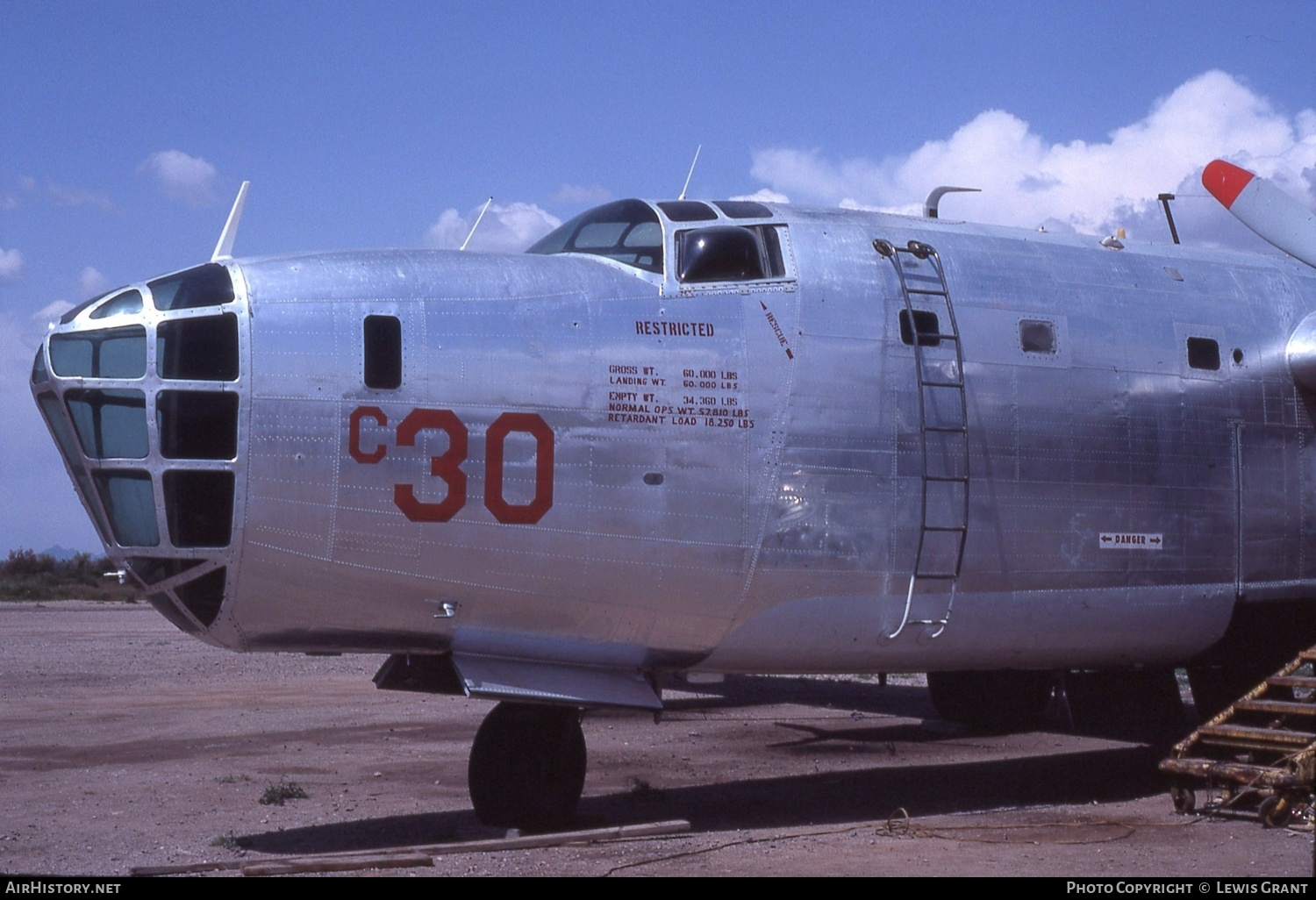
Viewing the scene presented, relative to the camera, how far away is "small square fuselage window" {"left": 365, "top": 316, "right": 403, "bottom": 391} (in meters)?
7.81

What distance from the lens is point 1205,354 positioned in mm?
10422

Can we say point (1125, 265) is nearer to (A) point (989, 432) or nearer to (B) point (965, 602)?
(A) point (989, 432)

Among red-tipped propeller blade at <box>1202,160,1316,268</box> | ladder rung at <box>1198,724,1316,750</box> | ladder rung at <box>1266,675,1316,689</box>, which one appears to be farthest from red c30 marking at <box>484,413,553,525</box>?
red-tipped propeller blade at <box>1202,160,1316,268</box>

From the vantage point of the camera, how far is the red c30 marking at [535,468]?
796 cm

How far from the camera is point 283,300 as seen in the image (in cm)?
778

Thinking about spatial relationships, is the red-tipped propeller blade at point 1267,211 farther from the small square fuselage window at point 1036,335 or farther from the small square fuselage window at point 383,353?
the small square fuselage window at point 383,353

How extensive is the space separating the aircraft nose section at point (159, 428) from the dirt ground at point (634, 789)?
78.8 inches

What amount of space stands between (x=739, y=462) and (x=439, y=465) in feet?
6.63

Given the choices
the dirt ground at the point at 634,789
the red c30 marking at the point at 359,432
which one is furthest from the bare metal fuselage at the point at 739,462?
the dirt ground at the point at 634,789

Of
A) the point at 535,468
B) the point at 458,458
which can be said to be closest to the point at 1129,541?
the point at 535,468

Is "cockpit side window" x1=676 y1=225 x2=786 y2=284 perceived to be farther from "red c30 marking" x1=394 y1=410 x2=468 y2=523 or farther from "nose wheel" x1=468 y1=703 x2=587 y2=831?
"nose wheel" x1=468 y1=703 x2=587 y2=831
